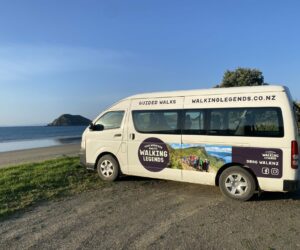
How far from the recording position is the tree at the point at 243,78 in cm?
3981

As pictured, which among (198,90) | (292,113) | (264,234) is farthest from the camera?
(198,90)

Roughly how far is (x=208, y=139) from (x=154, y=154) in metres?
1.50

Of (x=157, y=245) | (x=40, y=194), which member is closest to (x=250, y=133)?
(x=157, y=245)

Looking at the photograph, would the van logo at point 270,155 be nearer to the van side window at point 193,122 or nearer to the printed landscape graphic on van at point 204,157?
the printed landscape graphic on van at point 204,157

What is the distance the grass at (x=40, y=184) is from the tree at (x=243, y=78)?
103 ft

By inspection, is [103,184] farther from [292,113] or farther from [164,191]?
[292,113]

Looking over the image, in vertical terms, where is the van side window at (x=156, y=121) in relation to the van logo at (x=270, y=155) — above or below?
above

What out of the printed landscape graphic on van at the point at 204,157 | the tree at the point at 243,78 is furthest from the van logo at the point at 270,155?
the tree at the point at 243,78

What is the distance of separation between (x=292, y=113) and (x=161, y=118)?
302 cm

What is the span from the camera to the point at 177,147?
8.29 m

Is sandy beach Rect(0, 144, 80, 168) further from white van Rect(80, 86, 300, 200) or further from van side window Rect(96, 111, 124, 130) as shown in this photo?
white van Rect(80, 86, 300, 200)

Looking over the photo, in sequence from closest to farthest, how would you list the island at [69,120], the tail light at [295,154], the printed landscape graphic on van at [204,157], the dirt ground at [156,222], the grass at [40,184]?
the dirt ground at [156,222], the tail light at [295,154], the printed landscape graphic on van at [204,157], the grass at [40,184], the island at [69,120]

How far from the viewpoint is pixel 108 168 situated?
9.62 metres

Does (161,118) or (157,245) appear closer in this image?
(157,245)
